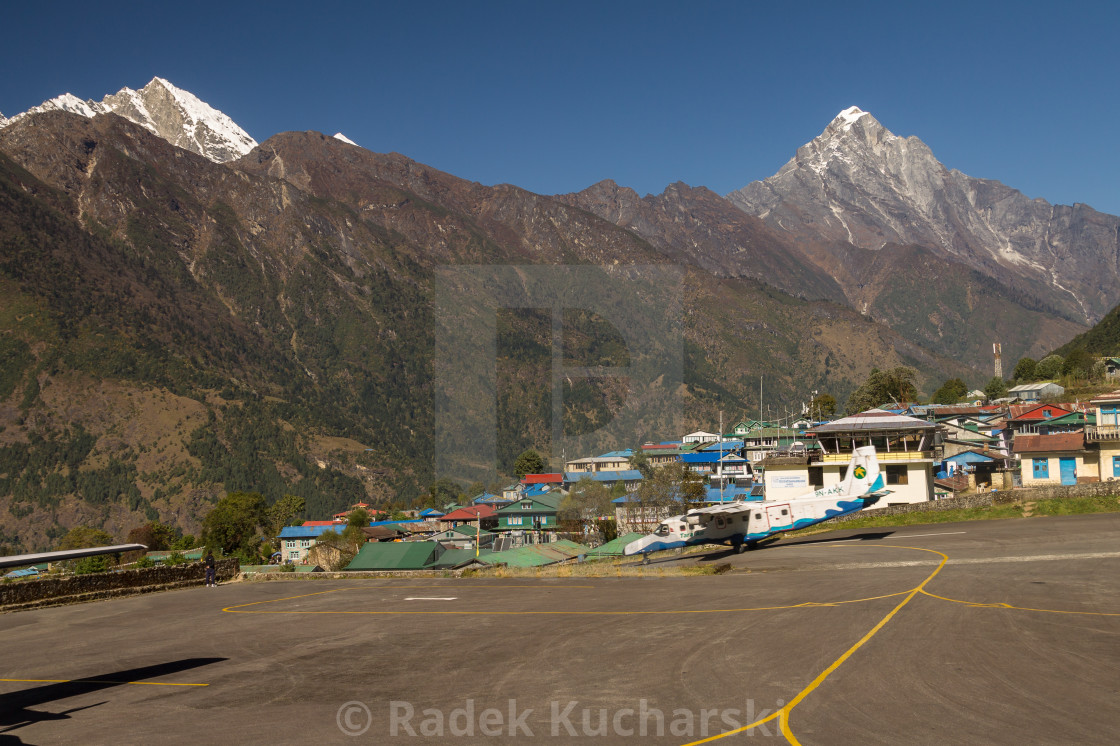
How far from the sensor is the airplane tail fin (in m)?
38.0

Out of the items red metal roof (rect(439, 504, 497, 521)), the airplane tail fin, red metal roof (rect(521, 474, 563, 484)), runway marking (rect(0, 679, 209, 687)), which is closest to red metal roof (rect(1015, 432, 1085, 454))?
the airplane tail fin

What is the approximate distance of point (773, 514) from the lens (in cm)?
3775

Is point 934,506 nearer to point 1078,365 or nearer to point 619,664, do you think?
point 619,664

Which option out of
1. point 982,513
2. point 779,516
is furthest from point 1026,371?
point 779,516

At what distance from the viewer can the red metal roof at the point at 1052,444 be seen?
170ft

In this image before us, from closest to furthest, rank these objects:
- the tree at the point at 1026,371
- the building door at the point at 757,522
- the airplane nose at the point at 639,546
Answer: the building door at the point at 757,522, the airplane nose at the point at 639,546, the tree at the point at 1026,371

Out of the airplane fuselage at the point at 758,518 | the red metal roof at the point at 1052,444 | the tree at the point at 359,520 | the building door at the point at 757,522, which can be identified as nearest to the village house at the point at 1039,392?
the red metal roof at the point at 1052,444

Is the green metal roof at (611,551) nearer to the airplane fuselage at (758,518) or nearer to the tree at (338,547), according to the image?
the airplane fuselage at (758,518)

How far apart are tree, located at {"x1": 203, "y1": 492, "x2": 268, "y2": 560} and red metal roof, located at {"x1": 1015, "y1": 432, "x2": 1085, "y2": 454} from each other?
112 metres

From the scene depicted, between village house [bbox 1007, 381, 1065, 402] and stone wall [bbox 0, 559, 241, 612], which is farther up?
village house [bbox 1007, 381, 1065, 402]

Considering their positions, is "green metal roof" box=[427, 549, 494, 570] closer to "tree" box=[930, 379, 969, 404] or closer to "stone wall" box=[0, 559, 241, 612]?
"stone wall" box=[0, 559, 241, 612]

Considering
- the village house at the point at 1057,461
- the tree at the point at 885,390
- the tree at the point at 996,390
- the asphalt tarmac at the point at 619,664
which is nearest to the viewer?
the asphalt tarmac at the point at 619,664

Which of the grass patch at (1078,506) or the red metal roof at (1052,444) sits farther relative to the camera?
the red metal roof at (1052,444)

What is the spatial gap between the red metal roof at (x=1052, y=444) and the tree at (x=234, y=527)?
112m
